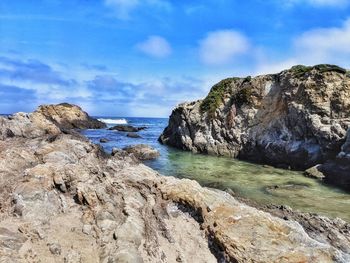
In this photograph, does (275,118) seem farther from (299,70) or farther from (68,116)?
(68,116)

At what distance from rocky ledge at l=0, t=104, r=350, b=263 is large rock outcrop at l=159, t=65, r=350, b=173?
26.3 meters

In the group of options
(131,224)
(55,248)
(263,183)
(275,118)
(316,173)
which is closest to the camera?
(55,248)

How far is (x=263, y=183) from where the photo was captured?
96.7 feet

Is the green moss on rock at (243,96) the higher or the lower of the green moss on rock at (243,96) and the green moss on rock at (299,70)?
the lower

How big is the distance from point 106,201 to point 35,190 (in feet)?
6.85

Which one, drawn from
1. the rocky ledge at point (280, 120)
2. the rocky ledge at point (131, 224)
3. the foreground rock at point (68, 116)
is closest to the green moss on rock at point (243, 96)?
the rocky ledge at point (280, 120)

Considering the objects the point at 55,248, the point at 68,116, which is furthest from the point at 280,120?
the point at 68,116

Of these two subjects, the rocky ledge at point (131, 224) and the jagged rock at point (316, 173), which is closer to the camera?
the rocky ledge at point (131, 224)

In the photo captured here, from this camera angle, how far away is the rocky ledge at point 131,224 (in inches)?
372

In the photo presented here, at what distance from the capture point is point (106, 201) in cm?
1139

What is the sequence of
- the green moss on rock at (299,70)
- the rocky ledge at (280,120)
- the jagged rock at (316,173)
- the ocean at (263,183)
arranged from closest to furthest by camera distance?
the ocean at (263,183), the jagged rock at (316,173), the rocky ledge at (280,120), the green moss on rock at (299,70)

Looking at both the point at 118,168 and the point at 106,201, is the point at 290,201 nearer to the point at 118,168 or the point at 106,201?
the point at 118,168

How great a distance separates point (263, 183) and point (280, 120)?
16.0 metres

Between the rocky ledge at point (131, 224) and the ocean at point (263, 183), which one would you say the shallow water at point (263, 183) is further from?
the rocky ledge at point (131, 224)
